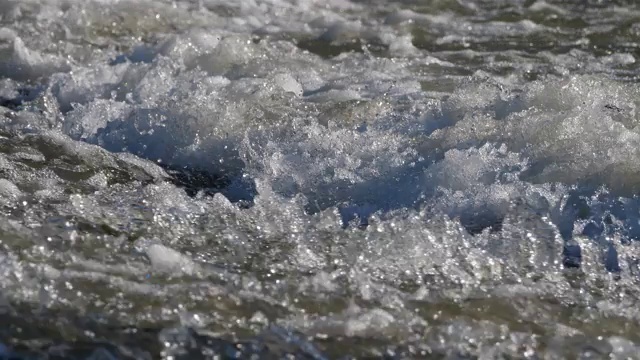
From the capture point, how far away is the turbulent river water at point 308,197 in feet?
8.89

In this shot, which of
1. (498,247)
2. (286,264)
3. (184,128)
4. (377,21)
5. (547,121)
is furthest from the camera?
(377,21)

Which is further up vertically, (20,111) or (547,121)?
(547,121)

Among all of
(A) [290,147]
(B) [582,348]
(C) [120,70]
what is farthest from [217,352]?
(C) [120,70]

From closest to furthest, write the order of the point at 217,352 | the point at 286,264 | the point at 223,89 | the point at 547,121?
the point at 217,352 → the point at 286,264 → the point at 547,121 → the point at 223,89

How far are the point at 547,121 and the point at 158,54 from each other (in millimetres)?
2113

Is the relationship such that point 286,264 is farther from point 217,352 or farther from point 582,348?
point 582,348

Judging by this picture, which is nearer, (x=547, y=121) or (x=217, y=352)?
(x=217, y=352)

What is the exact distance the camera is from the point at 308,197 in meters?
3.67

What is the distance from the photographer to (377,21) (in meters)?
Answer: 6.34

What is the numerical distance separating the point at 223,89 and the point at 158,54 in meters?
0.73

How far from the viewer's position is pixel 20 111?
14.6 ft

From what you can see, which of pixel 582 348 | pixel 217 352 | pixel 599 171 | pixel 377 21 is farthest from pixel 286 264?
pixel 377 21

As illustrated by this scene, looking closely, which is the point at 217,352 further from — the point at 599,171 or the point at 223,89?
the point at 223,89

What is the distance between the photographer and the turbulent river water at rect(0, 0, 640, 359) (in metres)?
2.71
